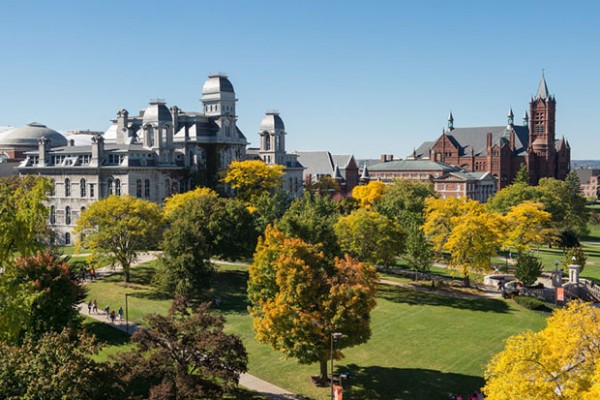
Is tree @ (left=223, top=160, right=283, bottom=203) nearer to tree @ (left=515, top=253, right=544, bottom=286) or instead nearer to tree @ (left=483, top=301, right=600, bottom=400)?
tree @ (left=515, top=253, right=544, bottom=286)

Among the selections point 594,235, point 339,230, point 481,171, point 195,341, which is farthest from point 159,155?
point 481,171

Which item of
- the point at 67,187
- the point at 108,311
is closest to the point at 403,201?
the point at 67,187

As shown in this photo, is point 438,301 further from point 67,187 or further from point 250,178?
point 67,187

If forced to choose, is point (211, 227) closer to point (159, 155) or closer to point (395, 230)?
point (395, 230)

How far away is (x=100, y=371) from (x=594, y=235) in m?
106

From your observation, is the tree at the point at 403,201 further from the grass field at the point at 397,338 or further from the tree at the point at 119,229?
the tree at the point at 119,229

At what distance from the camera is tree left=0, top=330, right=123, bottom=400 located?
2272 centimetres

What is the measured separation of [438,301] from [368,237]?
873 centimetres

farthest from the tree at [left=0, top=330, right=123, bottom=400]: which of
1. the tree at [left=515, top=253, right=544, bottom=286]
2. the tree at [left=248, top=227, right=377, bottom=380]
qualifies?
the tree at [left=515, top=253, right=544, bottom=286]

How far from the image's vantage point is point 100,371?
2539cm

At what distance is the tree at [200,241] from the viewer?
5047cm

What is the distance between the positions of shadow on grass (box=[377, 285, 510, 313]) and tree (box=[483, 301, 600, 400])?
27.4m

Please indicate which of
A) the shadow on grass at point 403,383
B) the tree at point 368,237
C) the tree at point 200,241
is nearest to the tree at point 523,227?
the tree at point 368,237

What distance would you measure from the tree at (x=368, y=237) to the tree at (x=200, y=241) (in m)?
8.82
